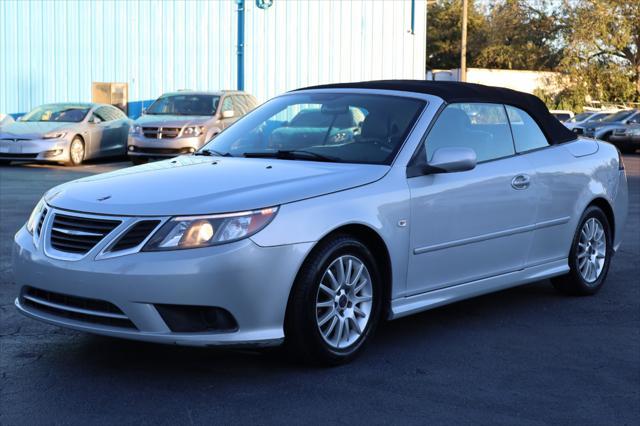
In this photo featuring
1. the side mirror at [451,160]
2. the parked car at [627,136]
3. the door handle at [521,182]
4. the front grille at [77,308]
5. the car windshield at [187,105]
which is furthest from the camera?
the parked car at [627,136]

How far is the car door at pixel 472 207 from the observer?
5.50 m

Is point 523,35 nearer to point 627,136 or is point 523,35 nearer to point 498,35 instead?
point 498,35

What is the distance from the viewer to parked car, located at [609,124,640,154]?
29.1 m

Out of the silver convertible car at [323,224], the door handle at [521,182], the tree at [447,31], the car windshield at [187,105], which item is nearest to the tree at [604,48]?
the tree at [447,31]

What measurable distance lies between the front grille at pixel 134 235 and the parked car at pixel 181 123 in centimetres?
1433

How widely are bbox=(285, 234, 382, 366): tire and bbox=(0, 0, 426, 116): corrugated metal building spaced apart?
80.3 ft

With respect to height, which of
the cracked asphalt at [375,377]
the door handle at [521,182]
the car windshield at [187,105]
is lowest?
the cracked asphalt at [375,377]

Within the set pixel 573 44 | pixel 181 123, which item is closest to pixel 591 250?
pixel 181 123

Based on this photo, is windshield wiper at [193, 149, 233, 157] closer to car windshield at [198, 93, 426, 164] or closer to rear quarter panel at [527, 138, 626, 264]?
car windshield at [198, 93, 426, 164]

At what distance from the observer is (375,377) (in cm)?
493

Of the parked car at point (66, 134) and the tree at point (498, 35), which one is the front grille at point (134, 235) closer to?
the parked car at point (66, 134)

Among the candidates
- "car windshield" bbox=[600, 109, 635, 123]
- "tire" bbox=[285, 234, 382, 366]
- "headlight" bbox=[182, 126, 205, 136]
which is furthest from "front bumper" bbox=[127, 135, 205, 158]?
"car windshield" bbox=[600, 109, 635, 123]

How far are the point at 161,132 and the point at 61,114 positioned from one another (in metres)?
2.42

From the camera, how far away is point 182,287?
Result: 4480 mm
